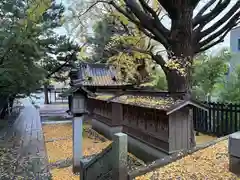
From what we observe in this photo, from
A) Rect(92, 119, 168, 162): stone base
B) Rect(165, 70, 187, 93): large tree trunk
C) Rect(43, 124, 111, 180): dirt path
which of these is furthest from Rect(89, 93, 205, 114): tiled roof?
Rect(43, 124, 111, 180): dirt path

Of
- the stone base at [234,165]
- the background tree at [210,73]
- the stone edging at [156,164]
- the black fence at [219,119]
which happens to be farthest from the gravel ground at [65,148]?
the background tree at [210,73]

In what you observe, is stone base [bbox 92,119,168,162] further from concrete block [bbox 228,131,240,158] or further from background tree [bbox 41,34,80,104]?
background tree [bbox 41,34,80,104]

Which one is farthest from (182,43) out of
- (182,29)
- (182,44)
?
(182,29)

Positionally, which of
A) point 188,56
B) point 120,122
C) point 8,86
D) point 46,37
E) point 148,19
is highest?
point 46,37

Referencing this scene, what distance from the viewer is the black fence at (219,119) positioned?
908cm

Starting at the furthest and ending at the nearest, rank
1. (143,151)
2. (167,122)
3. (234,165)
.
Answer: (143,151) < (167,122) < (234,165)

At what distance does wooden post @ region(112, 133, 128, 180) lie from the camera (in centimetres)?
373

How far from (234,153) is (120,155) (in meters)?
1.61

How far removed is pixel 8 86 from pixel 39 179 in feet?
16.8

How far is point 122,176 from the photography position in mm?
3783

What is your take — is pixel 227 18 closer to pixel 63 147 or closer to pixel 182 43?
pixel 182 43

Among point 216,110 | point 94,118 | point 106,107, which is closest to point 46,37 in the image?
point 94,118

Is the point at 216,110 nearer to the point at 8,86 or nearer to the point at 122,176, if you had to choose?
the point at 122,176

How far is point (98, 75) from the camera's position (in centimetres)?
1358
